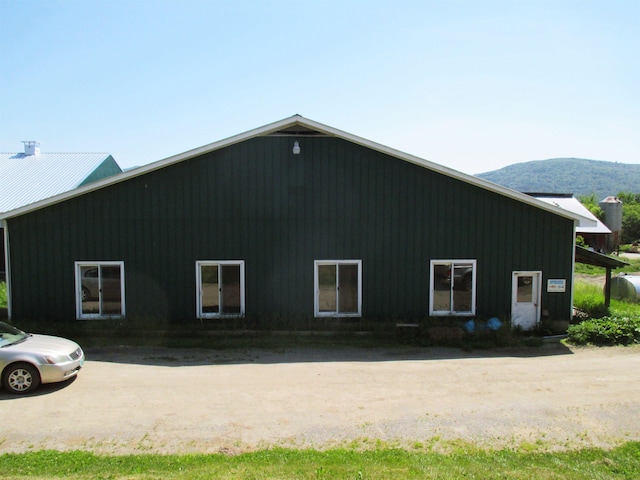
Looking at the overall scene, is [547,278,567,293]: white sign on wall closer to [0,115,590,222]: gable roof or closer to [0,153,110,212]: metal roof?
[0,115,590,222]: gable roof

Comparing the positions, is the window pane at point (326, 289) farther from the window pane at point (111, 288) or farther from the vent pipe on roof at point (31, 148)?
the vent pipe on roof at point (31, 148)

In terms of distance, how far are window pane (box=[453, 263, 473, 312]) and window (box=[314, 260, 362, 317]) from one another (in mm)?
2954

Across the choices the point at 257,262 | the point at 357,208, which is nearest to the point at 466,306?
the point at 357,208

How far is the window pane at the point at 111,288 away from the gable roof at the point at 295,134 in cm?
240

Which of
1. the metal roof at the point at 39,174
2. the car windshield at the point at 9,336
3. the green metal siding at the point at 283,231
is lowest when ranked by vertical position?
the car windshield at the point at 9,336

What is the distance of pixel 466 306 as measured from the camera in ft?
48.0

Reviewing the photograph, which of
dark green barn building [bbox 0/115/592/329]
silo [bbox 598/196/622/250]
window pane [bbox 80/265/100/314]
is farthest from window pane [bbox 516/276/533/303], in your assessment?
silo [bbox 598/196/622/250]

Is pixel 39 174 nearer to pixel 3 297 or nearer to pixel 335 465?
pixel 3 297

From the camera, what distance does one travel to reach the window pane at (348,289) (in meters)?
14.4

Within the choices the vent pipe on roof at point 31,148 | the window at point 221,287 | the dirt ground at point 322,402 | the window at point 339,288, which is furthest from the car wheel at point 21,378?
the vent pipe on roof at point 31,148

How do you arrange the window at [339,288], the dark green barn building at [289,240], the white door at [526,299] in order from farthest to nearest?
the white door at [526,299], the window at [339,288], the dark green barn building at [289,240]

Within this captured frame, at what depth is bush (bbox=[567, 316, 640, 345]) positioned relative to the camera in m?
13.4

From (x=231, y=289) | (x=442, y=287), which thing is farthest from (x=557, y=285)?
(x=231, y=289)

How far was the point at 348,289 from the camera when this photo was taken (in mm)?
14445
